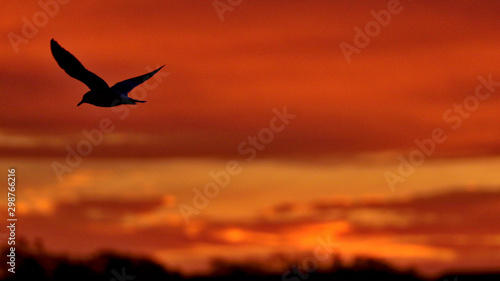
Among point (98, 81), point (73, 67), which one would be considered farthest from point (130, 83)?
point (73, 67)

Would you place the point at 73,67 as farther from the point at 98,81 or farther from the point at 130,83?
the point at 130,83

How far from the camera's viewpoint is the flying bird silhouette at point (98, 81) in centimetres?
2216

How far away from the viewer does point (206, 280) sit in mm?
22938

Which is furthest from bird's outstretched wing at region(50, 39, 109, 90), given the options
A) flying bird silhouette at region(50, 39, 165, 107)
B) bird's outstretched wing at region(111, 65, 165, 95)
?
bird's outstretched wing at region(111, 65, 165, 95)

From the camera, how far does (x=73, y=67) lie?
73.3 ft

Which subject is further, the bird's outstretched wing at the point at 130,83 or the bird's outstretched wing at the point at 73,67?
the bird's outstretched wing at the point at 130,83

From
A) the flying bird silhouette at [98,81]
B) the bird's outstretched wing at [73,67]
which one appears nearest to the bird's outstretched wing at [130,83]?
the flying bird silhouette at [98,81]

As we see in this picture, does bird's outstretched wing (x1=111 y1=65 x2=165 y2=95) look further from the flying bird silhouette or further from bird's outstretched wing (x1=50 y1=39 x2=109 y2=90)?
bird's outstretched wing (x1=50 y1=39 x2=109 y2=90)

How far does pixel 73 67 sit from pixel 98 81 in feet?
2.48

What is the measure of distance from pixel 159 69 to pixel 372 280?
841cm

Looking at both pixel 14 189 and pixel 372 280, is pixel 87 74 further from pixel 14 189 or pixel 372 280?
pixel 372 280

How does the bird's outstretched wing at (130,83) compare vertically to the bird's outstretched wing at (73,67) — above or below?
below

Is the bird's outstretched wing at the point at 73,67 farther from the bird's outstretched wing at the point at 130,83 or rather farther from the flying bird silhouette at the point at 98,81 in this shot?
the bird's outstretched wing at the point at 130,83

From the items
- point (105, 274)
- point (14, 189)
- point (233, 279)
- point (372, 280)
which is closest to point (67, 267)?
point (105, 274)
